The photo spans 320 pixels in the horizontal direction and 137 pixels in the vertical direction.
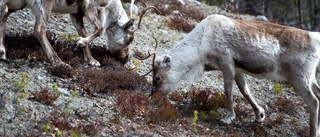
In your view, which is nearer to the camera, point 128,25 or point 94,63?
point 94,63

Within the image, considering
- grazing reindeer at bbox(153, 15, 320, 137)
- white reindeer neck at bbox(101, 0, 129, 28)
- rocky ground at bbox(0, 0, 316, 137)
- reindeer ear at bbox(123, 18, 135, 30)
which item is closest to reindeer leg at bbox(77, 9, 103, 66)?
rocky ground at bbox(0, 0, 316, 137)

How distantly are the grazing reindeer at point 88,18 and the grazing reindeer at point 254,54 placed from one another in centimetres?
172

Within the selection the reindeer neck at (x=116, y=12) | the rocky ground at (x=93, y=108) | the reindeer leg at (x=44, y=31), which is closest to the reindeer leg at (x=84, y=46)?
the rocky ground at (x=93, y=108)

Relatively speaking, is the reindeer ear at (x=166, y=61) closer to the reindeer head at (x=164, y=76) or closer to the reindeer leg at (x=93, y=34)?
the reindeer head at (x=164, y=76)

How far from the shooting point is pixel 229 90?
26.8ft

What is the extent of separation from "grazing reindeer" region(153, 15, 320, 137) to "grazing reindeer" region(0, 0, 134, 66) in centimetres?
172

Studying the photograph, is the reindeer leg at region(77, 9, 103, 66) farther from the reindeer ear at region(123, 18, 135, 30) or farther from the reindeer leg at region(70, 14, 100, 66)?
the reindeer ear at region(123, 18, 135, 30)

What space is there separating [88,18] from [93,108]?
239 centimetres

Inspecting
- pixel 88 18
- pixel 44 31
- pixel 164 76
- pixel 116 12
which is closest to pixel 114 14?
pixel 116 12

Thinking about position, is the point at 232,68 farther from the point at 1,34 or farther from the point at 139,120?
the point at 1,34

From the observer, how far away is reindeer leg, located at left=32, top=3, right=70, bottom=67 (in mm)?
8297

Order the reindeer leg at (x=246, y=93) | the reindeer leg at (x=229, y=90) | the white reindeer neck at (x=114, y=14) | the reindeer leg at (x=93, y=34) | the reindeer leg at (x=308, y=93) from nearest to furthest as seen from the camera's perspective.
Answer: the reindeer leg at (x=308, y=93) → the reindeer leg at (x=229, y=90) → the reindeer leg at (x=246, y=93) → the reindeer leg at (x=93, y=34) → the white reindeer neck at (x=114, y=14)

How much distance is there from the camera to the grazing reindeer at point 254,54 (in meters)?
7.94

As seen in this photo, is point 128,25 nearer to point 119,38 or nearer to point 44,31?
point 119,38
